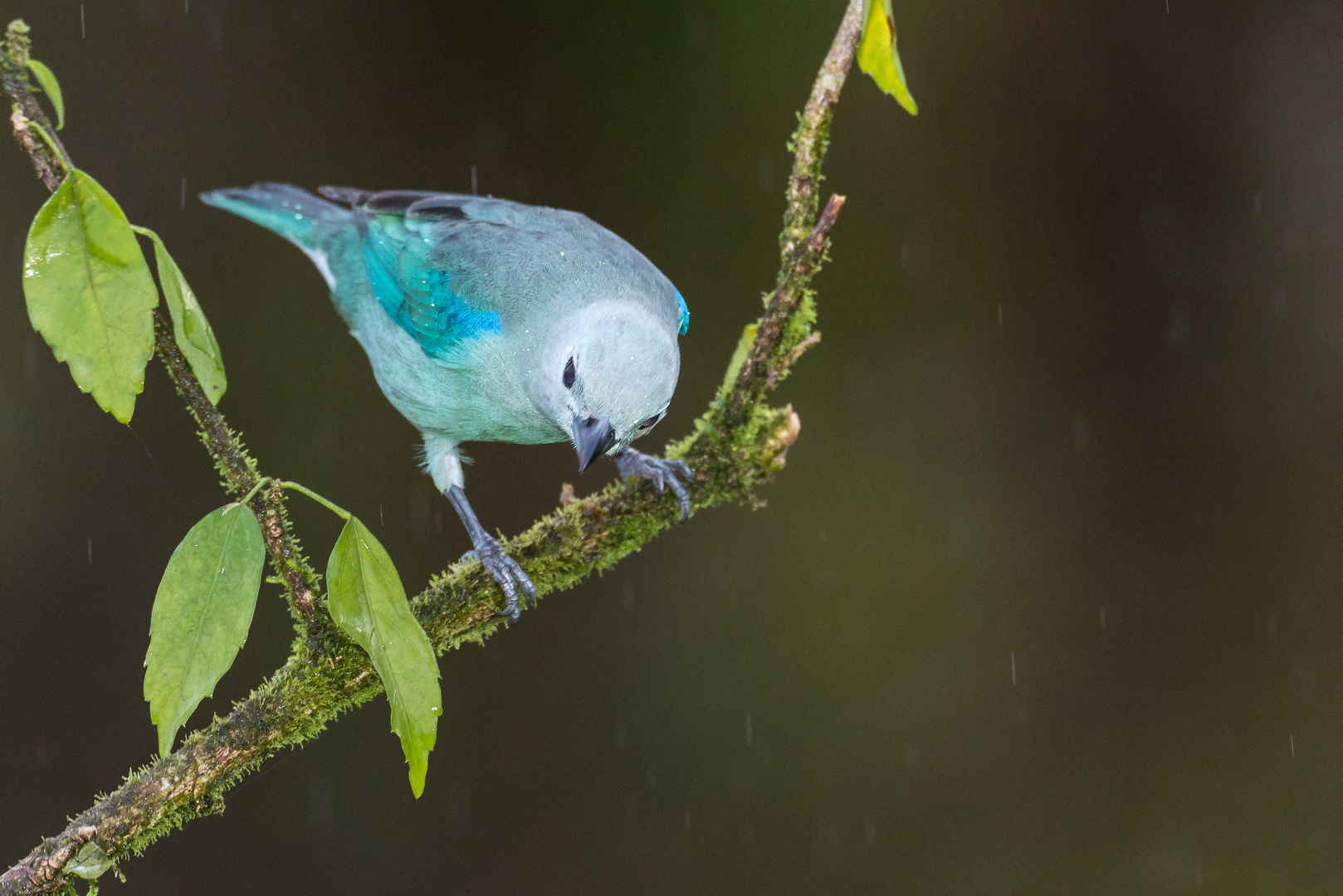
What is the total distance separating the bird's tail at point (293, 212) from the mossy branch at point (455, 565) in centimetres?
157

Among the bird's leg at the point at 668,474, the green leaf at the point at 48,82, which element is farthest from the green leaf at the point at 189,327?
the bird's leg at the point at 668,474

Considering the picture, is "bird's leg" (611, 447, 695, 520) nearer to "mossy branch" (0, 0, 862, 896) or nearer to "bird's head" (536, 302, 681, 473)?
"mossy branch" (0, 0, 862, 896)

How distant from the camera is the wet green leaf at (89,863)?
204 cm

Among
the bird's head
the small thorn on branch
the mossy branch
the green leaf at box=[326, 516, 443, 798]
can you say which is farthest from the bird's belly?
the green leaf at box=[326, 516, 443, 798]

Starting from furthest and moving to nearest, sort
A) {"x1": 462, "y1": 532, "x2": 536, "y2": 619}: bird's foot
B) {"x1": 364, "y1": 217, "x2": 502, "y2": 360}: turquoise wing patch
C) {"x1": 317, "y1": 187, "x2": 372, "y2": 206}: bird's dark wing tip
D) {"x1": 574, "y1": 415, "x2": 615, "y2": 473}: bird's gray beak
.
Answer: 1. {"x1": 317, "y1": 187, "x2": 372, "y2": 206}: bird's dark wing tip
2. {"x1": 364, "y1": 217, "x2": 502, "y2": 360}: turquoise wing patch
3. {"x1": 462, "y1": 532, "x2": 536, "y2": 619}: bird's foot
4. {"x1": 574, "y1": 415, "x2": 615, "y2": 473}: bird's gray beak

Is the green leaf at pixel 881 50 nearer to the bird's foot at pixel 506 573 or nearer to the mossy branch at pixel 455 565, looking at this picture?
the mossy branch at pixel 455 565

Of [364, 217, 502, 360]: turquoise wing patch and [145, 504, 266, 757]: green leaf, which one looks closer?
[145, 504, 266, 757]: green leaf

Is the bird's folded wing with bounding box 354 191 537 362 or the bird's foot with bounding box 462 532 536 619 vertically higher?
the bird's folded wing with bounding box 354 191 537 362

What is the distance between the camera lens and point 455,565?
282 cm

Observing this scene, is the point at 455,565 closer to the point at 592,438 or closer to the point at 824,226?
the point at 592,438

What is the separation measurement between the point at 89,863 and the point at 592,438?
1285 millimetres

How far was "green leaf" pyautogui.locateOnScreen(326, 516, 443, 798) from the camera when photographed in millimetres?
1698

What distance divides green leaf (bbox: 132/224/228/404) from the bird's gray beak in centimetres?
85

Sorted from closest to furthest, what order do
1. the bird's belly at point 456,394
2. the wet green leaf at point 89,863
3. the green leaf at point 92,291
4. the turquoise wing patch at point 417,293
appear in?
1. the green leaf at point 92,291
2. the wet green leaf at point 89,863
3. the bird's belly at point 456,394
4. the turquoise wing patch at point 417,293
